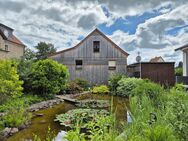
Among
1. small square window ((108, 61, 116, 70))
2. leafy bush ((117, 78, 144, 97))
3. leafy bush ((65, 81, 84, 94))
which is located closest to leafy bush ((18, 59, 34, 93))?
leafy bush ((65, 81, 84, 94))

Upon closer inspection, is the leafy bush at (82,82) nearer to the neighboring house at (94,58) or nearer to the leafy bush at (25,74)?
the neighboring house at (94,58)

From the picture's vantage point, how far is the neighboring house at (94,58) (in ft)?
88.5

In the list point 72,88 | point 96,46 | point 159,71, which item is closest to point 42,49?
point 96,46

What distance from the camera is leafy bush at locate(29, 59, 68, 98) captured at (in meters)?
16.7

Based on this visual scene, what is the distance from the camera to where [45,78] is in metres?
16.8

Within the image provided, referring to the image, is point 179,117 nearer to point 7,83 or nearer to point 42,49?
point 7,83

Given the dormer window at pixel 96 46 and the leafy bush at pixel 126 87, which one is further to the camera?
the dormer window at pixel 96 46

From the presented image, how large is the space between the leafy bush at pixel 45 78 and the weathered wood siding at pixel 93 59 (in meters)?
9.10

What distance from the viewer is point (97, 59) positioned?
27.2 metres

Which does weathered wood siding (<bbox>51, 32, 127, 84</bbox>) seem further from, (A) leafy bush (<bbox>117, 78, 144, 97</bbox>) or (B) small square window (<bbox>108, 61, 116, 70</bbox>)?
(A) leafy bush (<bbox>117, 78, 144, 97</bbox>)

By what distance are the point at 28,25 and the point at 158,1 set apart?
1703 cm

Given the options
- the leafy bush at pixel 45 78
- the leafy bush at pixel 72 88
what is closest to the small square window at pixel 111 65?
the leafy bush at pixel 72 88

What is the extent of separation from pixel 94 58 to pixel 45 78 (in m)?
11.2

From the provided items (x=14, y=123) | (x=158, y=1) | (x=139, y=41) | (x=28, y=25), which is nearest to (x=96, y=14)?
(x=139, y=41)
